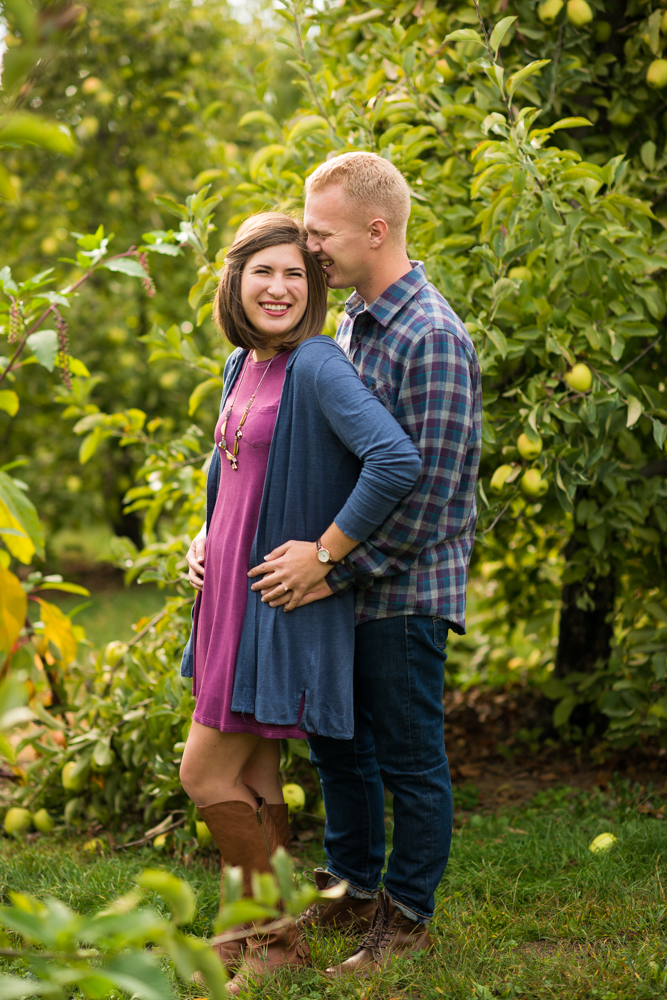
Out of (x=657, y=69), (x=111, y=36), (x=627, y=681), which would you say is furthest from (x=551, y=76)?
(x=111, y=36)

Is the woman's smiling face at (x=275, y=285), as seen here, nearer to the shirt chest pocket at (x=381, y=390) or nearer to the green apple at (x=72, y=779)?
the shirt chest pocket at (x=381, y=390)

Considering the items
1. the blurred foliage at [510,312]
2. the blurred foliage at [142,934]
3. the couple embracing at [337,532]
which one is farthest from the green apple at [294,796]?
the blurred foliage at [142,934]

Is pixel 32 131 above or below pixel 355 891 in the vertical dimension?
above

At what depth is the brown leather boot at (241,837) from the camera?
6.23ft

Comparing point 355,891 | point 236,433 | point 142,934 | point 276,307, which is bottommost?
point 355,891

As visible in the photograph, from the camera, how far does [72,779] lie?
9.00 feet

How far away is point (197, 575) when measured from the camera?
2.04 meters

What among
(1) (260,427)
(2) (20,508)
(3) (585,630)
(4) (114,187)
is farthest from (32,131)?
(4) (114,187)

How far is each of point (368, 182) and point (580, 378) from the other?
0.86 m

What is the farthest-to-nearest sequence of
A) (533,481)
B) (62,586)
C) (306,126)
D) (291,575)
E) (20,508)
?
(62,586) → (306,126) → (533,481) → (291,575) → (20,508)

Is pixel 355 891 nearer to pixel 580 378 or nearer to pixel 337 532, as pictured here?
pixel 337 532

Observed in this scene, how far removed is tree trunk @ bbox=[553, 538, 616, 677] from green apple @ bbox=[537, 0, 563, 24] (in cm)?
181

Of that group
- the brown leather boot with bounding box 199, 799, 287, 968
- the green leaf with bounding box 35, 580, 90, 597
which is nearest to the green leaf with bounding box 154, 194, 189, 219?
the green leaf with bounding box 35, 580, 90, 597

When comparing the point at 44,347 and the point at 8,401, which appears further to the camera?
the point at 8,401
